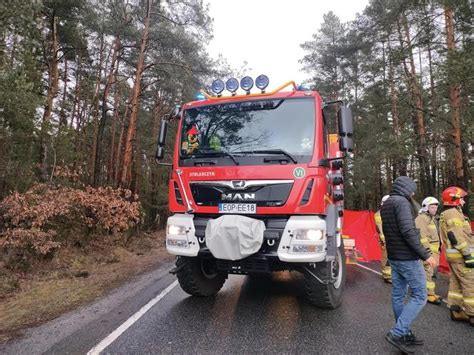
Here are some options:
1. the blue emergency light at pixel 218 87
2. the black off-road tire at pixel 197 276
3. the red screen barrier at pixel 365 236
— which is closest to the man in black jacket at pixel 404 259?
the black off-road tire at pixel 197 276

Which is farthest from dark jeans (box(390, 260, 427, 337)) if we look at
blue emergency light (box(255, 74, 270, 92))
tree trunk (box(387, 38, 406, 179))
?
tree trunk (box(387, 38, 406, 179))

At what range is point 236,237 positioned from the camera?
3990 mm

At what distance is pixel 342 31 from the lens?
23.3 meters

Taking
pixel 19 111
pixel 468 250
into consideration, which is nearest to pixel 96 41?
pixel 19 111

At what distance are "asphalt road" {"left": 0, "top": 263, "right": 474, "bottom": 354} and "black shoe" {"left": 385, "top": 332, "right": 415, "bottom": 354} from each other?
104mm

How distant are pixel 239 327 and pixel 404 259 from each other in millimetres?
2012

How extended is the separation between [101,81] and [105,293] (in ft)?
47.2

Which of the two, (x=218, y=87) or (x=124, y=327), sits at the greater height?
(x=218, y=87)

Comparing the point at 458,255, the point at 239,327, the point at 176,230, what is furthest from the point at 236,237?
the point at 458,255

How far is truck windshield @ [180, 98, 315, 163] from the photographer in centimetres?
435

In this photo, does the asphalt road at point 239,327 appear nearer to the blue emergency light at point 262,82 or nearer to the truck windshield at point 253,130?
the truck windshield at point 253,130

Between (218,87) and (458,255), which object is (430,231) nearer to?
(458,255)

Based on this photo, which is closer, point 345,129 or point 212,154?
point 345,129

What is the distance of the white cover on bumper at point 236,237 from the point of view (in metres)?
3.97
